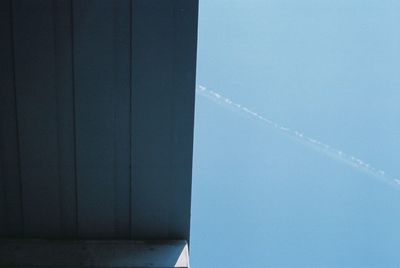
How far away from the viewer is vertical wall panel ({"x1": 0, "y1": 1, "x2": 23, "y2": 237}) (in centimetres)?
148

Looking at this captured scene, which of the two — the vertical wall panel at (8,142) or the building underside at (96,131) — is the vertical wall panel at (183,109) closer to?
the building underside at (96,131)

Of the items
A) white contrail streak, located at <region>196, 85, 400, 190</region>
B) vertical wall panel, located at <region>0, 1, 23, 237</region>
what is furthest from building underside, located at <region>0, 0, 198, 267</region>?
white contrail streak, located at <region>196, 85, 400, 190</region>

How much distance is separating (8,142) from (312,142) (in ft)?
4.35

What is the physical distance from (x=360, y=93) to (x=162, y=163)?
3.50 feet

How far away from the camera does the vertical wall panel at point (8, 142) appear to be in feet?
4.86

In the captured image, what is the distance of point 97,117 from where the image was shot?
1.56 m

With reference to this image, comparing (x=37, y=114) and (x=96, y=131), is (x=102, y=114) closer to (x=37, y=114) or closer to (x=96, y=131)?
(x=96, y=131)

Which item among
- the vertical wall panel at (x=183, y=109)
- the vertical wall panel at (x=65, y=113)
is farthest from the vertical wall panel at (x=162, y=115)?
the vertical wall panel at (x=65, y=113)

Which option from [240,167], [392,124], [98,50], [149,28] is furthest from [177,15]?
[392,124]

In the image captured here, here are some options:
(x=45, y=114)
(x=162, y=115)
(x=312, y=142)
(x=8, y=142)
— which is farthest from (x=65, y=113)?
(x=312, y=142)

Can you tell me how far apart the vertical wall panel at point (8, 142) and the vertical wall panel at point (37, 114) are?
0.07 ft

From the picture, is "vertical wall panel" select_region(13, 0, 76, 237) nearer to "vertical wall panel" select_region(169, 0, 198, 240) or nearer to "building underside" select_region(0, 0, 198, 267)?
"building underside" select_region(0, 0, 198, 267)

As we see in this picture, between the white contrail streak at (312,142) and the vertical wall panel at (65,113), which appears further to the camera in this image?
the white contrail streak at (312,142)

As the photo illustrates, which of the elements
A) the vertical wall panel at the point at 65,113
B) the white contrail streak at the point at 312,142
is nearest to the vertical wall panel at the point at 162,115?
the vertical wall panel at the point at 65,113
